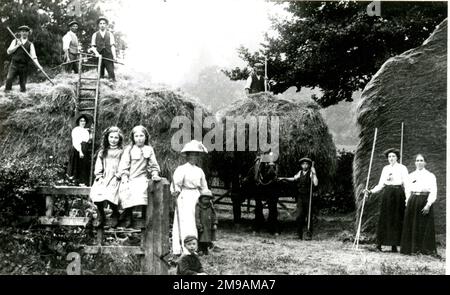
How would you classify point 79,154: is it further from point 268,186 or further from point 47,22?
point 47,22

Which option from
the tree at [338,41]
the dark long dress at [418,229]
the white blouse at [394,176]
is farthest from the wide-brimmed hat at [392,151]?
the tree at [338,41]

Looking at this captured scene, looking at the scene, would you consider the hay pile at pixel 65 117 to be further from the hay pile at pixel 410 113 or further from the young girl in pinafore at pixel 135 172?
the hay pile at pixel 410 113

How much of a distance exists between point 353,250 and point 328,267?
4.86ft

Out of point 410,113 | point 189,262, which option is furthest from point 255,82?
point 189,262

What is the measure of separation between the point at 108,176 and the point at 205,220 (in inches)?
78.0

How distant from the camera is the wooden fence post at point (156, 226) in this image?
17.8 feet

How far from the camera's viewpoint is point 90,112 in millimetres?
8695

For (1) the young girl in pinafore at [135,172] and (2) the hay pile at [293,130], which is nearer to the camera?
(1) the young girl in pinafore at [135,172]

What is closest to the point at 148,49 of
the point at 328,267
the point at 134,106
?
the point at 134,106

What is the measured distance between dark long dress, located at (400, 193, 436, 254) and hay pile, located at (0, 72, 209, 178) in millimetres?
3655

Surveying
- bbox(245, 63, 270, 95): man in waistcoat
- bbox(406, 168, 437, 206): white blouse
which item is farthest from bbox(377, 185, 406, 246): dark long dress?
bbox(245, 63, 270, 95): man in waistcoat

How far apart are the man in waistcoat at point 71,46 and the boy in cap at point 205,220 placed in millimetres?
3789

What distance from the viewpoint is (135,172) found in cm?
567
